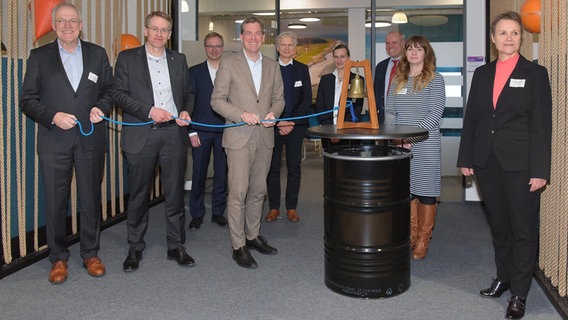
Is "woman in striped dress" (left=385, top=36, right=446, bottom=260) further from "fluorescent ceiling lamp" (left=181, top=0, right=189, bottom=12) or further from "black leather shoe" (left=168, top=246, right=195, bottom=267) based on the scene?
"fluorescent ceiling lamp" (left=181, top=0, right=189, bottom=12)

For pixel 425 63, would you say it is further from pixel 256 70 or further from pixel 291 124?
pixel 291 124

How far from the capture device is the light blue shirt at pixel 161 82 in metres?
4.16

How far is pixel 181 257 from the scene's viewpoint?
4.36m

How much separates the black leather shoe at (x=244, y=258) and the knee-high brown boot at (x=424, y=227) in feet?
4.09

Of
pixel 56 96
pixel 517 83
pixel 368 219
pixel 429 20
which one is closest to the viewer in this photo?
pixel 517 83

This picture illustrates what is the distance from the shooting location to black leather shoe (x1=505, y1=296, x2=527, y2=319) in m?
3.27

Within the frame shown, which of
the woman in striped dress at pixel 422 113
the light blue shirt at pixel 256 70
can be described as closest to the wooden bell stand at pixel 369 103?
the woman in striped dress at pixel 422 113

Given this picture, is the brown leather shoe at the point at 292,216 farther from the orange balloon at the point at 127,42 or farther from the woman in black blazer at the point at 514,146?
the woman in black blazer at the point at 514,146

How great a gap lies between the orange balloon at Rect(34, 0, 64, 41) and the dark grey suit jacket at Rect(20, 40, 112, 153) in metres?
0.32

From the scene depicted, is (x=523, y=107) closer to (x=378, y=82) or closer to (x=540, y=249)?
(x=540, y=249)

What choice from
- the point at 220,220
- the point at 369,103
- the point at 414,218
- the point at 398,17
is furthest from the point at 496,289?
the point at 398,17

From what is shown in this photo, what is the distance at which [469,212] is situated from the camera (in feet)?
20.9

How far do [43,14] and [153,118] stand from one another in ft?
3.68

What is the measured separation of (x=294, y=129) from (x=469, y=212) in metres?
2.20
